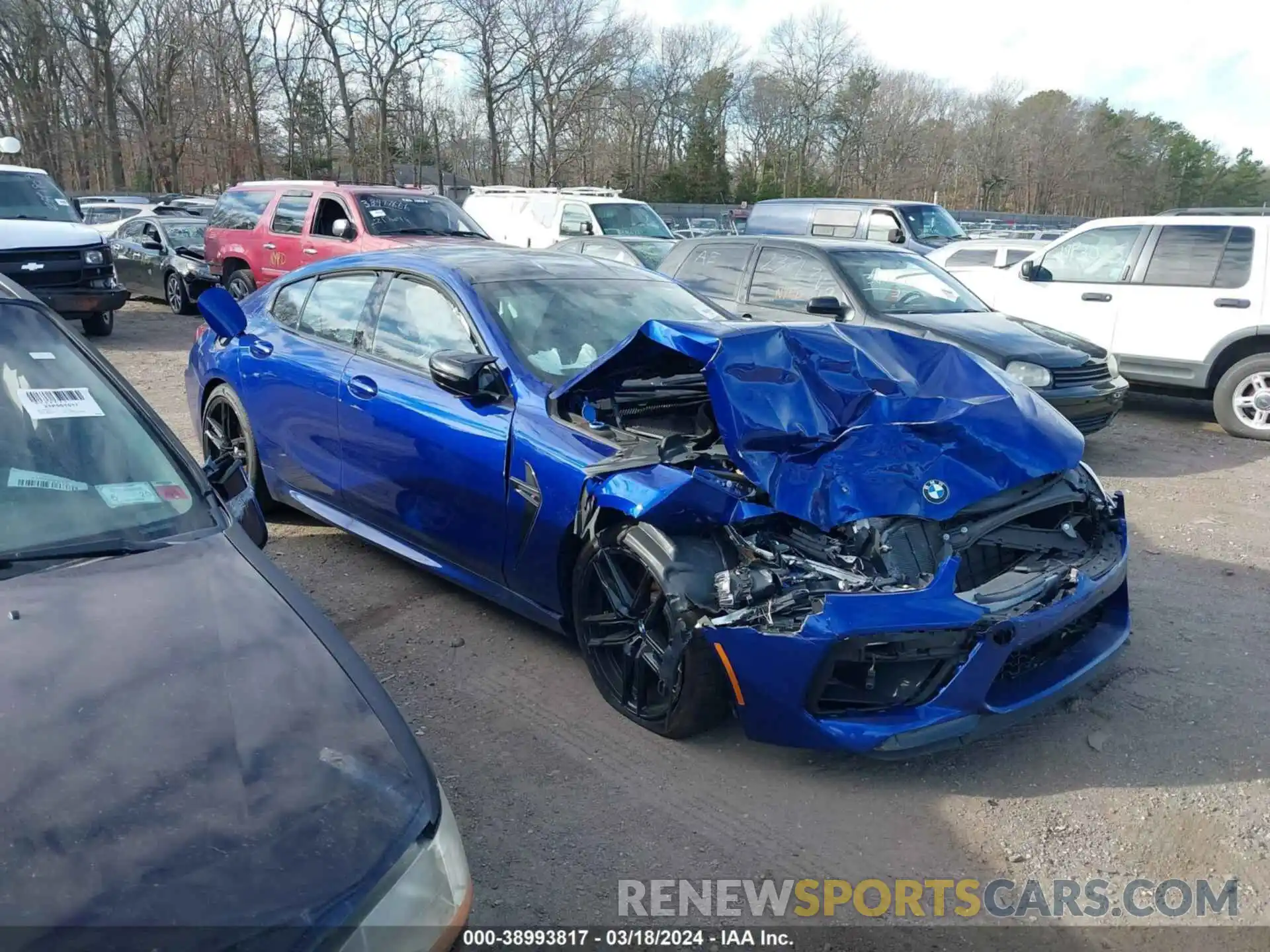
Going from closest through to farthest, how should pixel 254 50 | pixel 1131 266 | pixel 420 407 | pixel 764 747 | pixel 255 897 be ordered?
1. pixel 255 897
2. pixel 764 747
3. pixel 420 407
4. pixel 1131 266
5. pixel 254 50

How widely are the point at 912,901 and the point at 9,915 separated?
226 centimetres

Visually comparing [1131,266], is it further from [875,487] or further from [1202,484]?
[875,487]

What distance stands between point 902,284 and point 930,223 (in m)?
9.69

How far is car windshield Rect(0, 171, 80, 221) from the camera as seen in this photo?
12.3 meters

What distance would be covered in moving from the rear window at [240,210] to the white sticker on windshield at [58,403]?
11097 mm

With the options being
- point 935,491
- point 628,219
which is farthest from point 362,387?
point 628,219

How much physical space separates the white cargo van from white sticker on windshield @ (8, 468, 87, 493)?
1239 cm

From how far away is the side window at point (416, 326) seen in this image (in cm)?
437

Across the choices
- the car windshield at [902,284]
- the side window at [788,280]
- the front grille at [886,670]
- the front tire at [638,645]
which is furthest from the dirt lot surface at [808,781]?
the side window at [788,280]

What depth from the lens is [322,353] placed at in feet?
16.1

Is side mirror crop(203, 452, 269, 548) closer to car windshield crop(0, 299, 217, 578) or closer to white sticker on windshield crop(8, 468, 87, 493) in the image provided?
car windshield crop(0, 299, 217, 578)

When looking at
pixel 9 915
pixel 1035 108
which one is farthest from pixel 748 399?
pixel 1035 108

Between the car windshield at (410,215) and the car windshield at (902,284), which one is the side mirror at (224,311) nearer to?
the car windshield at (902,284)

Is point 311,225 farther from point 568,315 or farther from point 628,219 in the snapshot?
point 568,315
